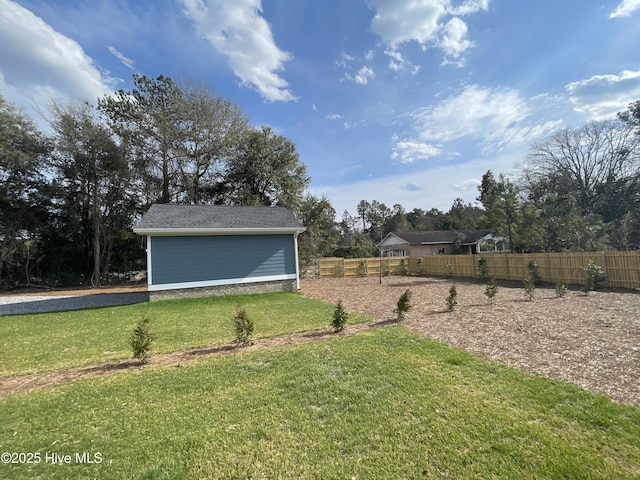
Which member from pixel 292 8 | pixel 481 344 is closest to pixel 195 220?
pixel 292 8

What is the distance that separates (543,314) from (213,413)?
756 cm

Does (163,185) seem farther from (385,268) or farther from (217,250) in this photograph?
(385,268)

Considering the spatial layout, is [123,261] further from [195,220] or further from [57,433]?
[57,433]

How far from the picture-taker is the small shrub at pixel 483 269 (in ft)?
A: 50.2

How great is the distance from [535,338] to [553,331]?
740mm

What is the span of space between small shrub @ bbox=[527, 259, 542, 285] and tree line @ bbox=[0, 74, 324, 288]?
42.0 feet

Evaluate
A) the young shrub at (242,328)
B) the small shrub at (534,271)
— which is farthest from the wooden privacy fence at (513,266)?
the young shrub at (242,328)

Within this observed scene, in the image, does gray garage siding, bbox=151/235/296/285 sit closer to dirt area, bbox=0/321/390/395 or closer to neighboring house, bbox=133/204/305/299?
neighboring house, bbox=133/204/305/299

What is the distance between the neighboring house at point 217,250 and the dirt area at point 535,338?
487 centimetres

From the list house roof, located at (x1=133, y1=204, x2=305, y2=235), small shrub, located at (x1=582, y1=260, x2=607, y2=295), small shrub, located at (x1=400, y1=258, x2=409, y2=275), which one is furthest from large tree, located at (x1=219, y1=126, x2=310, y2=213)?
small shrub, located at (x1=582, y1=260, x2=607, y2=295)

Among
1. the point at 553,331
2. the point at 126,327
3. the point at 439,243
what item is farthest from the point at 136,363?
the point at 439,243

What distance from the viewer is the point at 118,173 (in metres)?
18.3

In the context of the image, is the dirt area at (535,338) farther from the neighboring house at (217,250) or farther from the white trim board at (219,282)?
the neighboring house at (217,250)

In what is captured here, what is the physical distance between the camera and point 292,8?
9.36 metres
